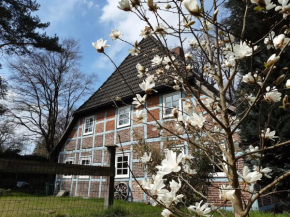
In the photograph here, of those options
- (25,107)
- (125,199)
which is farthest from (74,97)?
(125,199)

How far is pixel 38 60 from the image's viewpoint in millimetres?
17297

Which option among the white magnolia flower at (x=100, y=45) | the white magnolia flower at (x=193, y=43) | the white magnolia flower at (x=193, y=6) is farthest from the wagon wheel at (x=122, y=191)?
the white magnolia flower at (x=193, y=6)

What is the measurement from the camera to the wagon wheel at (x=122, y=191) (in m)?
8.41

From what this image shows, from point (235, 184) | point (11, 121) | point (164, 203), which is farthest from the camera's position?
point (11, 121)

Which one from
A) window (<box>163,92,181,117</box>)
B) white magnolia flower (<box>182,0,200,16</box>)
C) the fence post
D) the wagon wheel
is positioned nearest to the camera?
white magnolia flower (<box>182,0,200,16</box>)

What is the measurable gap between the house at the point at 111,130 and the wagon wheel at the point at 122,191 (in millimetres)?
165

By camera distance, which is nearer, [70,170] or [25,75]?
[70,170]

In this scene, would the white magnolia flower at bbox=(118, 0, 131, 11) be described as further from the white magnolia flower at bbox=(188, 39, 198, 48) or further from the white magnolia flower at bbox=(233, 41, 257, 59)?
the white magnolia flower at bbox=(188, 39, 198, 48)

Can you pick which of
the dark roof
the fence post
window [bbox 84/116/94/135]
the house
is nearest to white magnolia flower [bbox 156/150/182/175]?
the fence post

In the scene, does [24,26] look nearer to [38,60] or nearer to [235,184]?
[38,60]

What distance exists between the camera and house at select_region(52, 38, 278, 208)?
840cm

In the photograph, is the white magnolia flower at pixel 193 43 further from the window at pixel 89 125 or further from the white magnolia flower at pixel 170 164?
the window at pixel 89 125

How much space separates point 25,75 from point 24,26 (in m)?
7.77

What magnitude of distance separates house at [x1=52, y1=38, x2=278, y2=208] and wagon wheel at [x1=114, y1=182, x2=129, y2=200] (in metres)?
0.17
